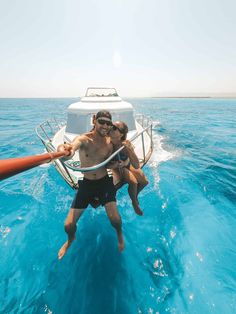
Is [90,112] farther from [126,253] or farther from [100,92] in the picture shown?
[126,253]

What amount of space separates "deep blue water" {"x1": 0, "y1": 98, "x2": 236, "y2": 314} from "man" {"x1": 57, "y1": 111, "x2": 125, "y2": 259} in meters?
0.88

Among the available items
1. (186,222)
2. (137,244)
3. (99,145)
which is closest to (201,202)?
(186,222)

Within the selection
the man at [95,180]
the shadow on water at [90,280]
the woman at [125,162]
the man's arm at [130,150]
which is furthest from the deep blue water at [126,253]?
the man's arm at [130,150]

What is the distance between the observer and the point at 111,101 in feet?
29.1

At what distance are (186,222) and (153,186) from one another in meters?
2.10

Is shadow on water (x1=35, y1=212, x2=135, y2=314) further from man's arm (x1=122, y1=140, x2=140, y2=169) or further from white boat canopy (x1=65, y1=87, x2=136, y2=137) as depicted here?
white boat canopy (x1=65, y1=87, x2=136, y2=137)

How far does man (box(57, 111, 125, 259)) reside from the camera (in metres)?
3.24

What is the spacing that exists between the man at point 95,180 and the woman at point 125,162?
0.20 m

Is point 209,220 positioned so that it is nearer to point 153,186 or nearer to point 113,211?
point 153,186

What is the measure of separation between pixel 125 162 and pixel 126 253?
91.9 inches

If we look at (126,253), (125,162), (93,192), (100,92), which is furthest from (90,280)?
(100,92)

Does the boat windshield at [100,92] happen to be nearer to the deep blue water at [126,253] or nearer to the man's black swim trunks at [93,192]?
the deep blue water at [126,253]

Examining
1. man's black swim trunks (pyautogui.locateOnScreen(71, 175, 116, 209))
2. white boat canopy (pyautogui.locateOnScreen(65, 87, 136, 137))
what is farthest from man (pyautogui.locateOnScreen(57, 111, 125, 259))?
white boat canopy (pyautogui.locateOnScreen(65, 87, 136, 137))

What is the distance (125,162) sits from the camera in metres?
4.00
